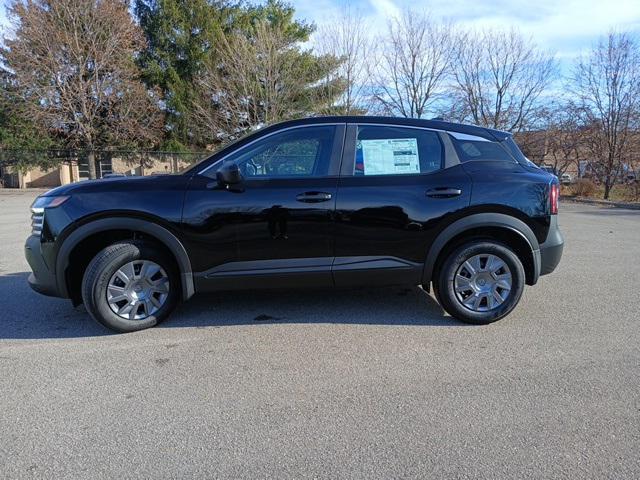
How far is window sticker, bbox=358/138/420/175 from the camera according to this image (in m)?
4.20

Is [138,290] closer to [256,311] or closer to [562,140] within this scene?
[256,311]

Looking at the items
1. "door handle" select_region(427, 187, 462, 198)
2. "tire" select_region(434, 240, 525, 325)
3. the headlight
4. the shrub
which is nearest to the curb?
the shrub

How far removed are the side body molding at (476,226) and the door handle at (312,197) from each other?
Result: 1.10m

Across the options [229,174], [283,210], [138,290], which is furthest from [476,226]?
[138,290]

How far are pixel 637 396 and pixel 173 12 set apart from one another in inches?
1332

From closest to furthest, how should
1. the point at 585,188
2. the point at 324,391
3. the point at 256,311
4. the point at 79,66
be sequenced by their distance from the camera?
the point at 324,391 → the point at 256,311 → the point at 585,188 → the point at 79,66

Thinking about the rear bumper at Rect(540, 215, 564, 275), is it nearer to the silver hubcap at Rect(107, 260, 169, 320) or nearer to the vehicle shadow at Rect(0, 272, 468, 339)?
the vehicle shadow at Rect(0, 272, 468, 339)

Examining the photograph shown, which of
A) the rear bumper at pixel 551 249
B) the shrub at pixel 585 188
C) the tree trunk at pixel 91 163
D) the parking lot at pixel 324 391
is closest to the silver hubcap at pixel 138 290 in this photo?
the parking lot at pixel 324 391

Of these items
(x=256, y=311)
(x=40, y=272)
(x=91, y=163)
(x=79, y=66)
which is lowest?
(x=256, y=311)

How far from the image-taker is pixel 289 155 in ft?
13.7

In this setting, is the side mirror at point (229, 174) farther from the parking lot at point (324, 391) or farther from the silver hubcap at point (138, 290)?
the parking lot at point (324, 391)

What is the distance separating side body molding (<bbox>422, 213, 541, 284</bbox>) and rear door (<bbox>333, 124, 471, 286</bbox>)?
0.07 meters

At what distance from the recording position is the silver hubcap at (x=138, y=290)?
401cm

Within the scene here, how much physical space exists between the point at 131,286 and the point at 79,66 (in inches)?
1051
